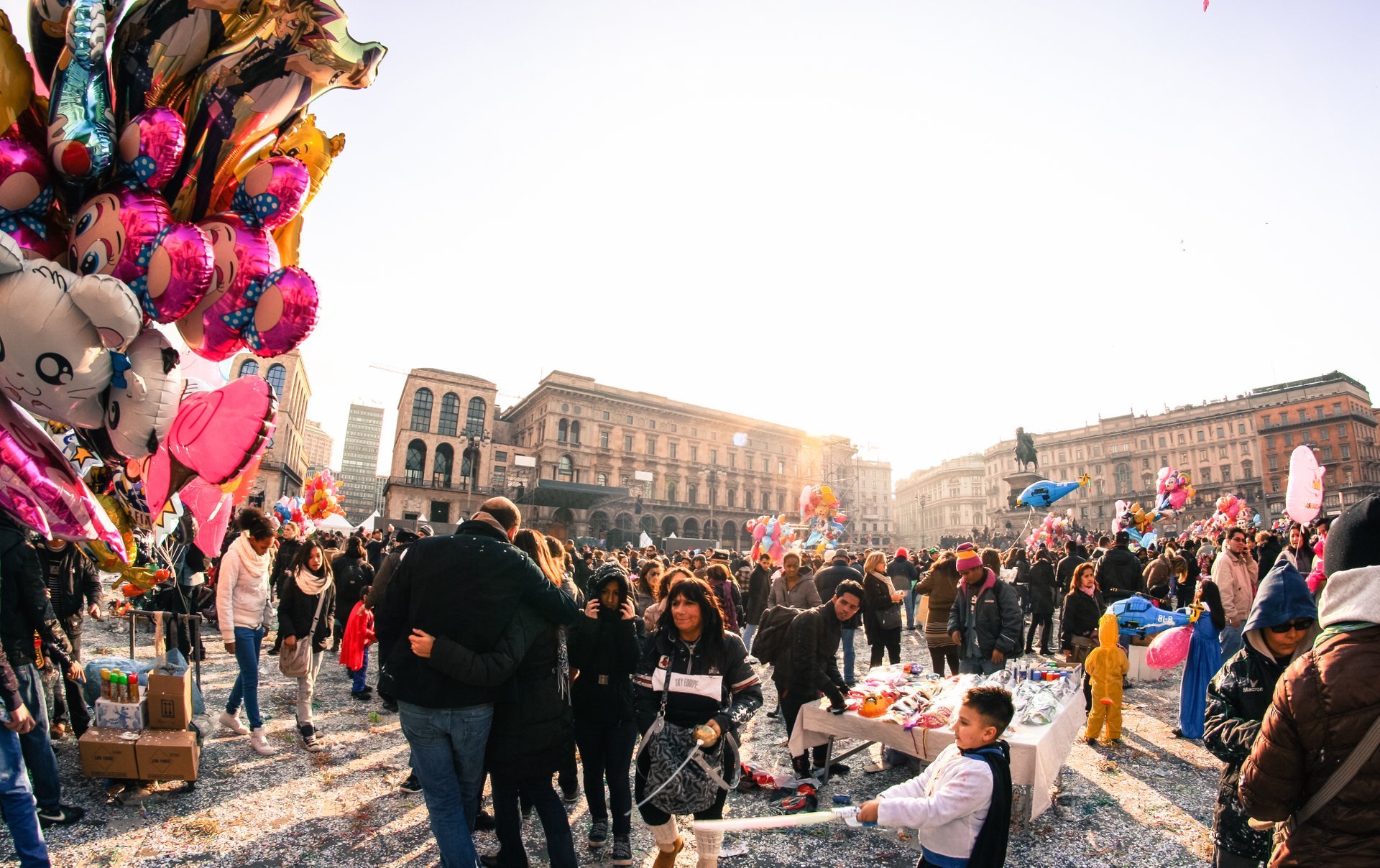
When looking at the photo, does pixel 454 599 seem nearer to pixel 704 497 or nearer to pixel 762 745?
pixel 762 745

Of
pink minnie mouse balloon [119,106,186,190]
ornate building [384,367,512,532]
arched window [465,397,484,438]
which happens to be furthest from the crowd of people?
arched window [465,397,484,438]

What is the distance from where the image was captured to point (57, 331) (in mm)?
2582

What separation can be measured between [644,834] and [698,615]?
6.06ft

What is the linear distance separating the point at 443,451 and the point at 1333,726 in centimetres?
5456

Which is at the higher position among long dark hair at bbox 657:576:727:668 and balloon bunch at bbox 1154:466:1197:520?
balloon bunch at bbox 1154:466:1197:520

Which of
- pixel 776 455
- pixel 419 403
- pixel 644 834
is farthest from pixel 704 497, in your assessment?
pixel 644 834

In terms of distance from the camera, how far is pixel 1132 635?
328 inches

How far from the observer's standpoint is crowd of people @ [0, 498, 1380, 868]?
1839mm

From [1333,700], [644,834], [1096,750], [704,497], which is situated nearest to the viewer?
[1333,700]

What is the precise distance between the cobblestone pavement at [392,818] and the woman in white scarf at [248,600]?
1.08ft

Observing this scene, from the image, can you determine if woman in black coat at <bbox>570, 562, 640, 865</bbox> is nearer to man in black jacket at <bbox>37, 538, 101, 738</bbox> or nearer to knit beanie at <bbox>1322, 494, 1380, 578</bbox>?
knit beanie at <bbox>1322, 494, 1380, 578</bbox>

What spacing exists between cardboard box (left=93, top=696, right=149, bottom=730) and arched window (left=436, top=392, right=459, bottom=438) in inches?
1956

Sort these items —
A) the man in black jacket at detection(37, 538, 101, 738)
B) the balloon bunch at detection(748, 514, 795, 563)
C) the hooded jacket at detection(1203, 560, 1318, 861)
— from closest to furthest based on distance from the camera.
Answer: the hooded jacket at detection(1203, 560, 1318, 861)
the man in black jacket at detection(37, 538, 101, 738)
the balloon bunch at detection(748, 514, 795, 563)

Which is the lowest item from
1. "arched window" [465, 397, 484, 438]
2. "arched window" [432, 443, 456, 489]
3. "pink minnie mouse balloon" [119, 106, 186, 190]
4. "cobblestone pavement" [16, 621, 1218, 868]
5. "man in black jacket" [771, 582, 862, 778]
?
"cobblestone pavement" [16, 621, 1218, 868]
